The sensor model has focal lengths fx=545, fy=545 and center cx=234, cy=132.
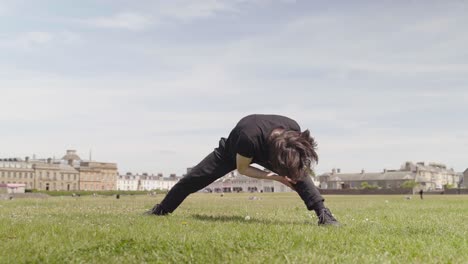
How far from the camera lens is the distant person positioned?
23.7ft

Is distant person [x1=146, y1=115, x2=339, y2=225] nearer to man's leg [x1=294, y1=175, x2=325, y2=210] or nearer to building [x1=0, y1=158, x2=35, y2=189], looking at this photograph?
man's leg [x1=294, y1=175, x2=325, y2=210]

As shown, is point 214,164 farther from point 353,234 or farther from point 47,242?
point 47,242

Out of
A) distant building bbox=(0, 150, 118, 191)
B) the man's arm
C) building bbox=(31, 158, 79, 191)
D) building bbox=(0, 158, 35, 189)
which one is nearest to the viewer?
the man's arm

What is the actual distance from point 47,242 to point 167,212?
3.89 m

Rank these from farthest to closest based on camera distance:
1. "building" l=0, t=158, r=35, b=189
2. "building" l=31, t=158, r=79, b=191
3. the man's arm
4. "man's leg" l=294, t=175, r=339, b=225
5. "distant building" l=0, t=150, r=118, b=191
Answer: "building" l=31, t=158, r=79, b=191
"distant building" l=0, t=150, r=118, b=191
"building" l=0, t=158, r=35, b=189
"man's leg" l=294, t=175, r=339, b=225
the man's arm

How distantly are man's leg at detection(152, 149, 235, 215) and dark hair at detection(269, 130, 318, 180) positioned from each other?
1519 millimetres

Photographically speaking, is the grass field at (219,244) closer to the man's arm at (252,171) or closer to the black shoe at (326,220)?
the black shoe at (326,220)

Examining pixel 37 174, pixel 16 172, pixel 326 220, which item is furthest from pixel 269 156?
pixel 37 174

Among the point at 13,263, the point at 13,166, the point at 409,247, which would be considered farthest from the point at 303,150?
the point at 13,166

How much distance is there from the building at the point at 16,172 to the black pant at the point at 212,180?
7263 inches

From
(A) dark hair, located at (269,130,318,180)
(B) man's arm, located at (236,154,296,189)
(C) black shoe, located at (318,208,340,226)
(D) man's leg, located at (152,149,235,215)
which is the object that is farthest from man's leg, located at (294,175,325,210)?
(D) man's leg, located at (152,149,235,215)

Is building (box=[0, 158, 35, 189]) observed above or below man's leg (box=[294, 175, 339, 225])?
above

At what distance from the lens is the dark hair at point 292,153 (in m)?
7.19

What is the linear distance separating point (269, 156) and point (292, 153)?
482 millimetres
